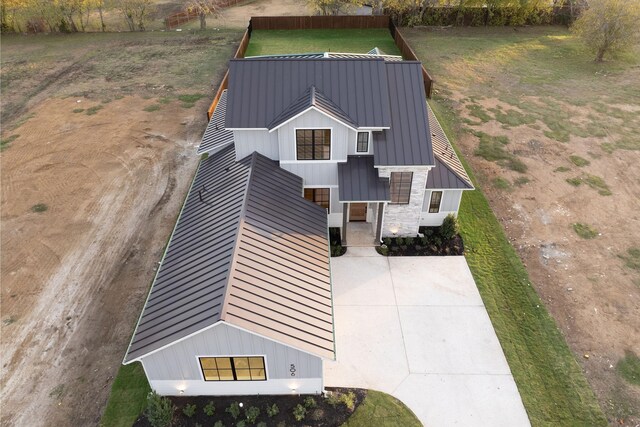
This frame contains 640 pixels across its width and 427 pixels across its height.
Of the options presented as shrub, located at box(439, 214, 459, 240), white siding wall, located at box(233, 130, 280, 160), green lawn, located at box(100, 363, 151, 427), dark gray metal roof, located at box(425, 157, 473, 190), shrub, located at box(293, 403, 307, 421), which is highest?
white siding wall, located at box(233, 130, 280, 160)

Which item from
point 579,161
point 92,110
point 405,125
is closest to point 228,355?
point 405,125

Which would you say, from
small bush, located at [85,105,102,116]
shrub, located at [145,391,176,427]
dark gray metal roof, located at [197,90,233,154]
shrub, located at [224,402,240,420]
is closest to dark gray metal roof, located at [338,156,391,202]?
dark gray metal roof, located at [197,90,233,154]

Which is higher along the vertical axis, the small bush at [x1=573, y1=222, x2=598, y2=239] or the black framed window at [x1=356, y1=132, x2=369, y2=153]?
the black framed window at [x1=356, y1=132, x2=369, y2=153]

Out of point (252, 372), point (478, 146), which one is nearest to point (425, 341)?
point (252, 372)

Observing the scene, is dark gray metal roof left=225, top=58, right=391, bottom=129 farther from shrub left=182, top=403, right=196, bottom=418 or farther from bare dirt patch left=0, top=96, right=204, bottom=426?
shrub left=182, top=403, right=196, bottom=418

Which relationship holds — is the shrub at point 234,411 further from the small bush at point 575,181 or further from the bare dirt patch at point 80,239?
the small bush at point 575,181

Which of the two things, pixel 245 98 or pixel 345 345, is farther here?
pixel 245 98

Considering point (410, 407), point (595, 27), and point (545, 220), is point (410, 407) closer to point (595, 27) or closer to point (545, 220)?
point (545, 220)
